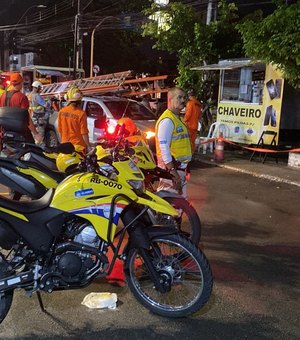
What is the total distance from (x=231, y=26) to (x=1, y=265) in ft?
44.7

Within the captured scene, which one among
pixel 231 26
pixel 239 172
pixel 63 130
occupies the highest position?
pixel 231 26

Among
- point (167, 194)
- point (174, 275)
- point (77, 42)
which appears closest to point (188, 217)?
point (167, 194)

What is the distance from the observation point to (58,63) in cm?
4372

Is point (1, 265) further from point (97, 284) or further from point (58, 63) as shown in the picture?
point (58, 63)

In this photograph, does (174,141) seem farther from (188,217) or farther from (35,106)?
(35,106)

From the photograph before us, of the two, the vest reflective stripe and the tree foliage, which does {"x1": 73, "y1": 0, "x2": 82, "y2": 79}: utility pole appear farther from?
the vest reflective stripe

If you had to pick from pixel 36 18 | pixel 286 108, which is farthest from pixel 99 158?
pixel 36 18

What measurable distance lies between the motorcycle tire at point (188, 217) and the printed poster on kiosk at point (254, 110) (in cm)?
743

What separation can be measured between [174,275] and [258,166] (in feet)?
25.9

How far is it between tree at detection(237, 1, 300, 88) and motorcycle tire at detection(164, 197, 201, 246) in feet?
18.8

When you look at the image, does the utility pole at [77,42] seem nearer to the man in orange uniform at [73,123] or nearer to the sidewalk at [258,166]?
the sidewalk at [258,166]

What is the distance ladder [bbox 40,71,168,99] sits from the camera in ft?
45.9

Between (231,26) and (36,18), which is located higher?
(36,18)

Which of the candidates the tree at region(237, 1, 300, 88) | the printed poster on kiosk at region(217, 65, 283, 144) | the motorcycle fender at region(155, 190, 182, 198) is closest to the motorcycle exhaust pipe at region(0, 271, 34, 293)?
the motorcycle fender at region(155, 190, 182, 198)
